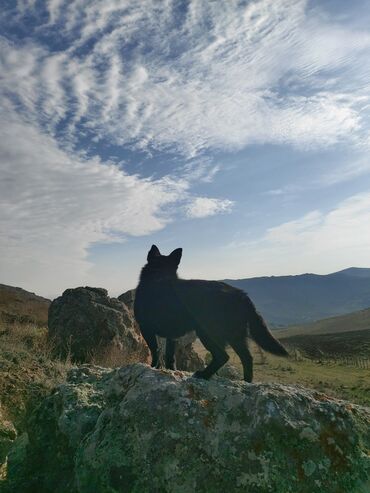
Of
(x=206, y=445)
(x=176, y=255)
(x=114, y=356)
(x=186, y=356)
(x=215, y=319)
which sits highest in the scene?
(x=176, y=255)

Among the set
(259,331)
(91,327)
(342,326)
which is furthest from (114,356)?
(342,326)

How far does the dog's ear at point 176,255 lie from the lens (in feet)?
27.7

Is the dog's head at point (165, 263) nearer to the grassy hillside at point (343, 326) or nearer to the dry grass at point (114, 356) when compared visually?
the dry grass at point (114, 356)

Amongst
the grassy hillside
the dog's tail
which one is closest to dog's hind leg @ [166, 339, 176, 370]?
the dog's tail

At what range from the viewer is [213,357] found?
624 centimetres

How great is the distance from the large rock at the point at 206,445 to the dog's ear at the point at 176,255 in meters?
4.55

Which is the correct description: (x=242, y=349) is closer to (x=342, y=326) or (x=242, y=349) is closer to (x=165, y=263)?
(x=165, y=263)

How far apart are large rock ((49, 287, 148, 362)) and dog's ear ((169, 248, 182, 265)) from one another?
6438 millimetres

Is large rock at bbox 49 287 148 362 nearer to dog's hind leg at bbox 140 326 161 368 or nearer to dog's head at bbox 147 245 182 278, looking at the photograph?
dog's head at bbox 147 245 182 278

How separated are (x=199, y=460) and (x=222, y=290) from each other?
11.1ft

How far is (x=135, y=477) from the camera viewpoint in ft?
10.5

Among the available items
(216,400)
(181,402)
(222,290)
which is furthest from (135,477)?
(222,290)

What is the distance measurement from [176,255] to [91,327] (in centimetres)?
722

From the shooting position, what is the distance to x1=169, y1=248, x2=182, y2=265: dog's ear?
27.7ft
